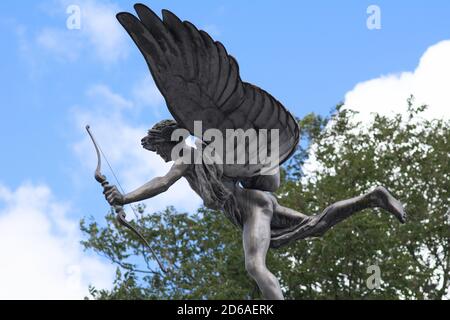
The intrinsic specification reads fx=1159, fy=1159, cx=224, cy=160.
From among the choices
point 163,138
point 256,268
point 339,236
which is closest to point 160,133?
point 163,138

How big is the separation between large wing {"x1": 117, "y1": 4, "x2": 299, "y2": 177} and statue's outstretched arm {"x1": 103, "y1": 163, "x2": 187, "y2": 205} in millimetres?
470

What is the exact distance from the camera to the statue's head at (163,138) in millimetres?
11070

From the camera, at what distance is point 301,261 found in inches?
894

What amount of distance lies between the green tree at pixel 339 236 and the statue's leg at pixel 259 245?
10.7 metres

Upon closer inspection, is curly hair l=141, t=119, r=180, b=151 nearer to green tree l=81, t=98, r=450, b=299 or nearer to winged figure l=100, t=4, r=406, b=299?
winged figure l=100, t=4, r=406, b=299

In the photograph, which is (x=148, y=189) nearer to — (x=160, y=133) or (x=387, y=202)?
(x=160, y=133)

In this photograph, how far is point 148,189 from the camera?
10578 mm

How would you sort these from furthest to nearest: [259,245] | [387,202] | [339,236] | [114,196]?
[339,236], [387,202], [259,245], [114,196]

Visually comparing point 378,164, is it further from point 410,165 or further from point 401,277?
point 401,277

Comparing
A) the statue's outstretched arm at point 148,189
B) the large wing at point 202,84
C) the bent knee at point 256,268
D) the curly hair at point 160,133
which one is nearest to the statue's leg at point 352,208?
the large wing at point 202,84

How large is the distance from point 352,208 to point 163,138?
1.93 meters

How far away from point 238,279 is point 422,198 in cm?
462
